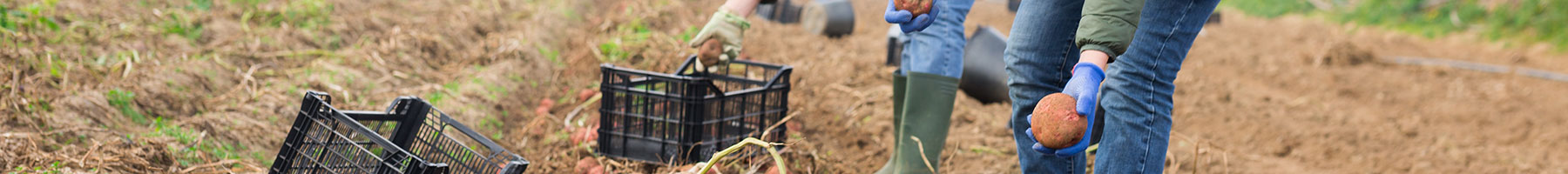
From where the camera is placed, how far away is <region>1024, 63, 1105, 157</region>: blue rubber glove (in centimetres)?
135

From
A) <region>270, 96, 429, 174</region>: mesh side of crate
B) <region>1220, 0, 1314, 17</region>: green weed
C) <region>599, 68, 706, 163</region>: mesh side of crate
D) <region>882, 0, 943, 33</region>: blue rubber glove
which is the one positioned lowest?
<region>270, 96, 429, 174</region>: mesh side of crate

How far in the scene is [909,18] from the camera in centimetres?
162

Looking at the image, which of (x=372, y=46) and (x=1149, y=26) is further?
(x=372, y=46)

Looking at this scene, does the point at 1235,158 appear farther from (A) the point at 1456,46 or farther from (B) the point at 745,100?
(A) the point at 1456,46

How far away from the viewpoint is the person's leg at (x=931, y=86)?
2.09 m

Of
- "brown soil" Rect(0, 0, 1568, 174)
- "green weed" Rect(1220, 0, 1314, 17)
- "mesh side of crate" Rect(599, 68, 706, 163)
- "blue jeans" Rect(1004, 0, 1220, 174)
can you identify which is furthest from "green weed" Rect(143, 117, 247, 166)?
"green weed" Rect(1220, 0, 1314, 17)

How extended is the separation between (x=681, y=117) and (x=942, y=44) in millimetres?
547

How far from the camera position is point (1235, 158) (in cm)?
292

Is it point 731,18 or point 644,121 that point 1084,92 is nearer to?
point 731,18

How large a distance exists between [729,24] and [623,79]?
354mm

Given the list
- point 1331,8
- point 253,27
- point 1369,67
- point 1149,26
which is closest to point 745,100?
point 1149,26

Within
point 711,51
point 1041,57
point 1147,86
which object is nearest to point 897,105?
point 711,51

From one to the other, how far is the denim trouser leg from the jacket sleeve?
0.65 metres

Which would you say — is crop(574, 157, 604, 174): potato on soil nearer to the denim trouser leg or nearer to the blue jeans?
the denim trouser leg
